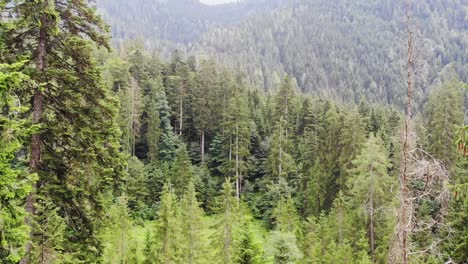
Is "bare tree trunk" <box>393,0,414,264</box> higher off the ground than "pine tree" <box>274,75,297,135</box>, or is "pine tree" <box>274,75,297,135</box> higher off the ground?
"pine tree" <box>274,75,297,135</box>

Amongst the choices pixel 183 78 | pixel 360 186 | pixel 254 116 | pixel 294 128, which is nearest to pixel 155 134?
pixel 183 78

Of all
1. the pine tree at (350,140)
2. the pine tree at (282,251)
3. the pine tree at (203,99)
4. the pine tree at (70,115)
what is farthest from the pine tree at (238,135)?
the pine tree at (70,115)

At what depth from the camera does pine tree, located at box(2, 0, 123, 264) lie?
10.8 m

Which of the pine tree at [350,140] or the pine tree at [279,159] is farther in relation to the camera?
the pine tree at [279,159]

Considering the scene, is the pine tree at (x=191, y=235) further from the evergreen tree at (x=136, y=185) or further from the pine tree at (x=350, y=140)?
the evergreen tree at (x=136, y=185)

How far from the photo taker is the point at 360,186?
37.9 m

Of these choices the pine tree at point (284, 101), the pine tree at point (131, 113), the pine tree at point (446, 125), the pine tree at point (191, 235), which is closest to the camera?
the pine tree at point (191, 235)

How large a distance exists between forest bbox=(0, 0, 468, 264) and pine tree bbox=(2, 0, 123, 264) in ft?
0.12

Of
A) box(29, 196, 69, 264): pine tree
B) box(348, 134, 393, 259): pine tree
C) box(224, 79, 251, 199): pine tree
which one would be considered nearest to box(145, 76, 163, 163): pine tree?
box(224, 79, 251, 199): pine tree

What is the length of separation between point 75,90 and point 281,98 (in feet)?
173

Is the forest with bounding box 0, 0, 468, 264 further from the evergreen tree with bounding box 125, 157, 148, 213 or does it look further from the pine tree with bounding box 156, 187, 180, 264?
the evergreen tree with bounding box 125, 157, 148, 213

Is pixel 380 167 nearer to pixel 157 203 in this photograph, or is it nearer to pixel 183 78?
pixel 157 203

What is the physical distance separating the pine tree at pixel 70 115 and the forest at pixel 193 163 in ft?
0.12

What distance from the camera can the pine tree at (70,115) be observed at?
1084 centimetres
